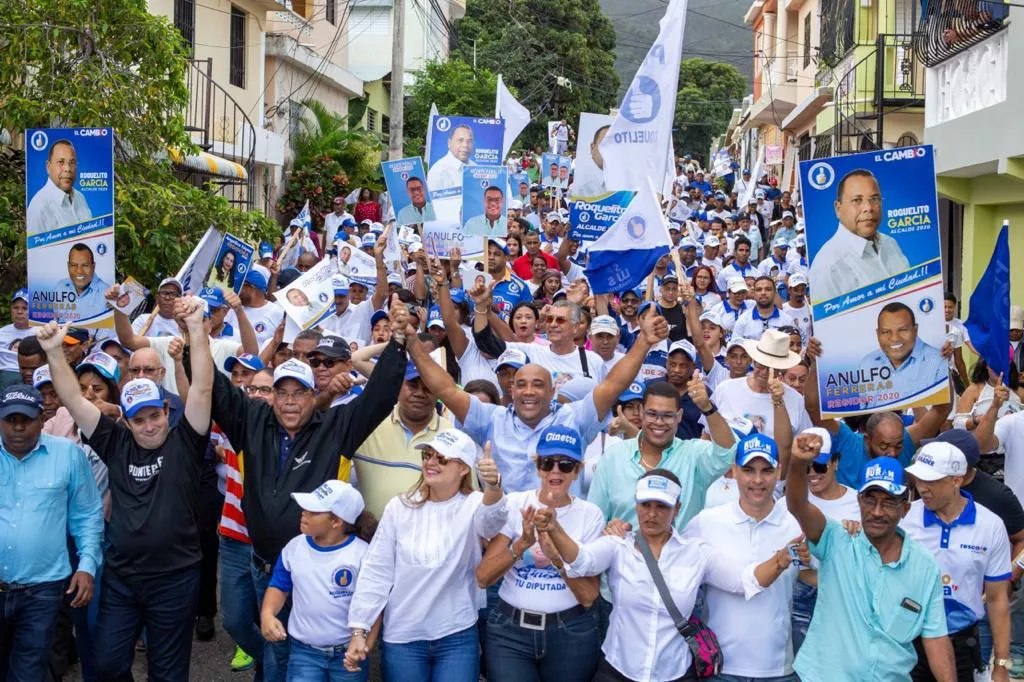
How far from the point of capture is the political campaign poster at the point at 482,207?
40.5ft

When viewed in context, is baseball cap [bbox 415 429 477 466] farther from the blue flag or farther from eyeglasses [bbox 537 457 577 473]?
the blue flag

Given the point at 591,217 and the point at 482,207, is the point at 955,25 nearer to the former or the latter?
the point at 591,217

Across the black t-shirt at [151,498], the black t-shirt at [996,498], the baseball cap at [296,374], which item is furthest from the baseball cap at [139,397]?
the black t-shirt at [996,498]

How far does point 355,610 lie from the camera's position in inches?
214

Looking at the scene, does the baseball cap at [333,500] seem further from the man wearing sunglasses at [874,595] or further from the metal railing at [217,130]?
the metal railing at [217,130]

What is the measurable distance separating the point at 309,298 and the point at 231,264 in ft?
2.16

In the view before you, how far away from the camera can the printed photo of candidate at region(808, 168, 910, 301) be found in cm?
702

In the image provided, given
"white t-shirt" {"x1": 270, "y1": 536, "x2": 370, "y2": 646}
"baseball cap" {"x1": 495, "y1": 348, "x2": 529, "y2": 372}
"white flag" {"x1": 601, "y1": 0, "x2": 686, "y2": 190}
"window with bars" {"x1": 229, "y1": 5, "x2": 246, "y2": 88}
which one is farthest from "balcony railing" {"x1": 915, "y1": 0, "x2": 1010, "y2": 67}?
"window with bars" {"x1": 229, "y1": 5, "x2": 246, "y2": 88}

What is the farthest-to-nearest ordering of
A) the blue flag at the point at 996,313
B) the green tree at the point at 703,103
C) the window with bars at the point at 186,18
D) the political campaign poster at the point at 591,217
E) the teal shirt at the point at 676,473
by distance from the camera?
1. the green tree at the point at 703,103
2. the window with bars at the point at 186,18
3. the political campaign poster at the point at 591,217
4. the blue flag at the point at 996,313
5. the teal shirt at the point at 676,473

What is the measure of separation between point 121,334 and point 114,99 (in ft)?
11.0

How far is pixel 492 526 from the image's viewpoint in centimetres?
539

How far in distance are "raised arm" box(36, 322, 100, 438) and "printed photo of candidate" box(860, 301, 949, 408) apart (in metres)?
4.09

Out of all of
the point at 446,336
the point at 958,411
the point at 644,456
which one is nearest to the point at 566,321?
the point at 446,336

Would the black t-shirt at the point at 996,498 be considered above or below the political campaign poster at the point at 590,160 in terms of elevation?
below
